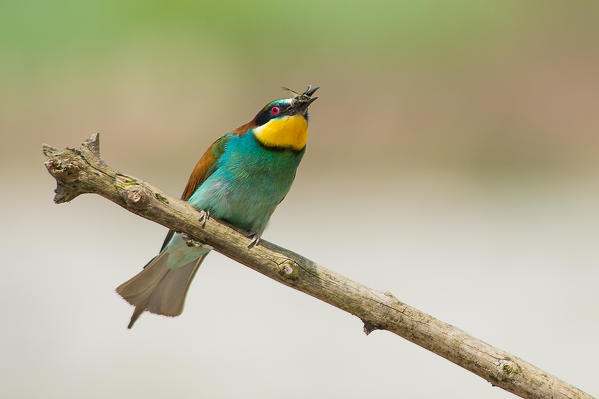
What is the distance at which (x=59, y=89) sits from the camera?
4.77 metres

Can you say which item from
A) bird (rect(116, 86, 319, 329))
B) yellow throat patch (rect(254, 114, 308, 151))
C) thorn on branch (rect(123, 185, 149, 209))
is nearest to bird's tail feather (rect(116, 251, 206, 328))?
bird (rect(116, 86, 319, 329))

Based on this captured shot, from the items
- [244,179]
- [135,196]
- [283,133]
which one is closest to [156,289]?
[244,179]

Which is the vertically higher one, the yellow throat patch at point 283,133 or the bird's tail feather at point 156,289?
the yellow throat patch at point 283,133

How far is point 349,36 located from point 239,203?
2.87 metres

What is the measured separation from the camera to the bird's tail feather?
2.30 metres

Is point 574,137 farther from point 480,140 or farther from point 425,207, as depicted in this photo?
point 425,207

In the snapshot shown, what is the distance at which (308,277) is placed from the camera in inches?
74.2

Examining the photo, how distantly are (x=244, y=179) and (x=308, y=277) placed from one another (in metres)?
0.45

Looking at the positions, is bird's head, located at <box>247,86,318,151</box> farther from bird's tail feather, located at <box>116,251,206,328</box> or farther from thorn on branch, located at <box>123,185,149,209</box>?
thorn on branch, located at <box>123,185,149,209</box>

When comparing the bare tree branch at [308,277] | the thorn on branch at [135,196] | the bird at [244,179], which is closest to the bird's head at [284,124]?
the bird at [244,179]

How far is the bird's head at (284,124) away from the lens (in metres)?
2.25

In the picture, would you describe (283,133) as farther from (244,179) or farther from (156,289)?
(156,289)

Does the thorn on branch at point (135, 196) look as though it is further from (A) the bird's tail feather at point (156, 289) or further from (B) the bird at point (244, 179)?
(A) the bird's tail feather at point (156, 289)

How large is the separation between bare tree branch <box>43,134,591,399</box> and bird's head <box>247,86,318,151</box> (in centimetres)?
38
